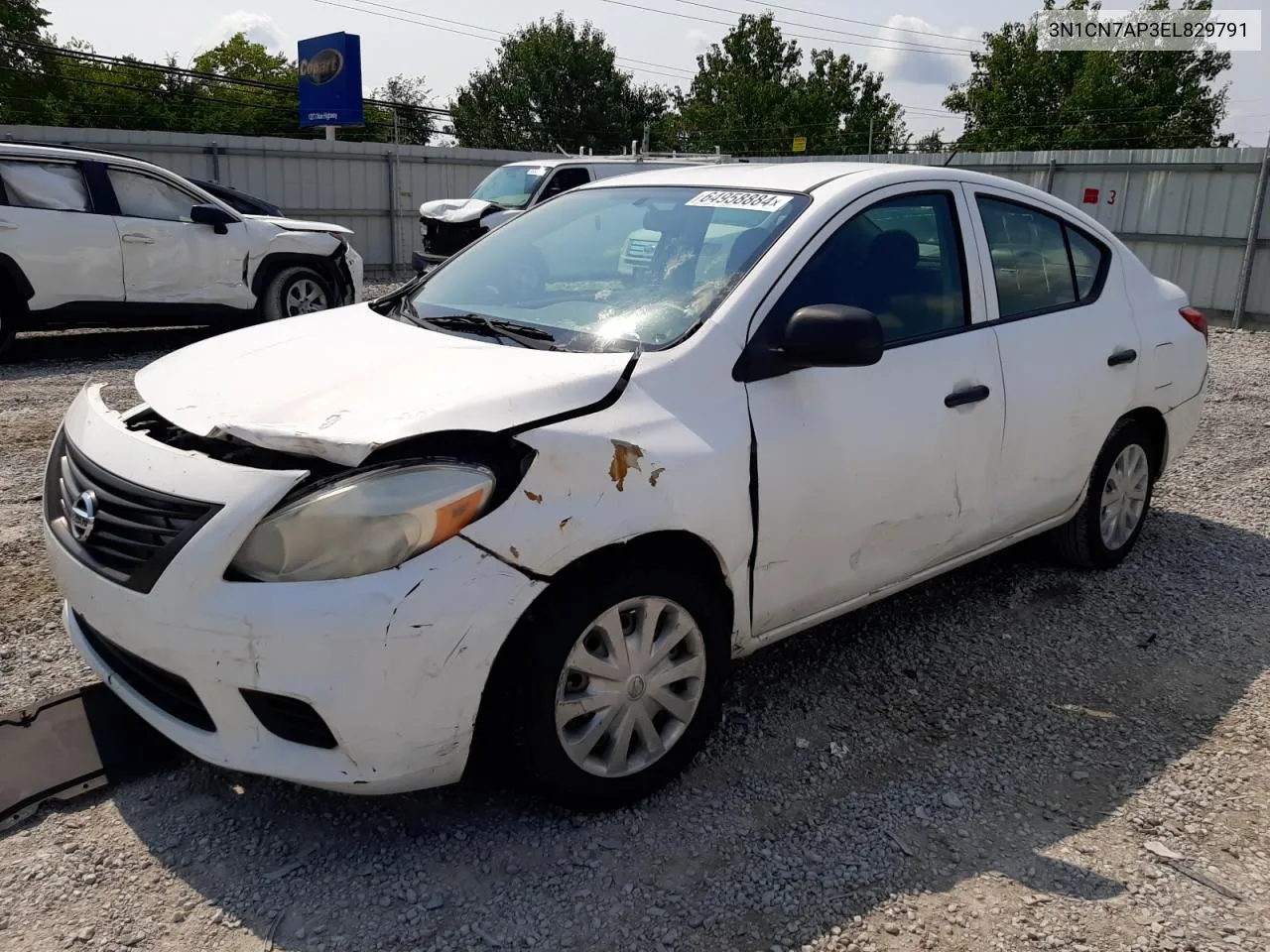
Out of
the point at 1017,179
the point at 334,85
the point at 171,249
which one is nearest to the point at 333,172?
the point at 334,85

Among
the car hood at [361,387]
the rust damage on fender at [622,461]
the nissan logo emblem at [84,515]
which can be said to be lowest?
the nissan logo emblem at [84,515]

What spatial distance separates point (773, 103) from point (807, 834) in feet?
176

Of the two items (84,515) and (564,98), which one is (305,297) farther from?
(564,98)

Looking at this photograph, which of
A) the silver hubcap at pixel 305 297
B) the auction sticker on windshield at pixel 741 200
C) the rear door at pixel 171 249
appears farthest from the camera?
the silver hubcap at pixel 305 297

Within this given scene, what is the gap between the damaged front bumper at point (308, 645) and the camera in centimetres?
228

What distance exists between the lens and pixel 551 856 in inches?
105

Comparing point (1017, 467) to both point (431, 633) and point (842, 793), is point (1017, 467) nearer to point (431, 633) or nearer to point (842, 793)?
point (842, 793)

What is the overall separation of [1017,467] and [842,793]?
1.51m

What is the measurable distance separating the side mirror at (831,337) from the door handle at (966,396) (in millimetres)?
644

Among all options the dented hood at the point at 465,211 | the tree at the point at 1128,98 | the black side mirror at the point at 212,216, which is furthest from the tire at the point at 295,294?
the tree at the point at 1128,98

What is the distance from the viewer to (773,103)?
52.4 metres

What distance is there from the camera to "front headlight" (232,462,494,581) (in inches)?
91.4

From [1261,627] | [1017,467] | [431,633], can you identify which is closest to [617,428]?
[431,633]

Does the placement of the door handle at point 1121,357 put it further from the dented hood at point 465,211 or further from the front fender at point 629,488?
the dented hood at point 465,211
